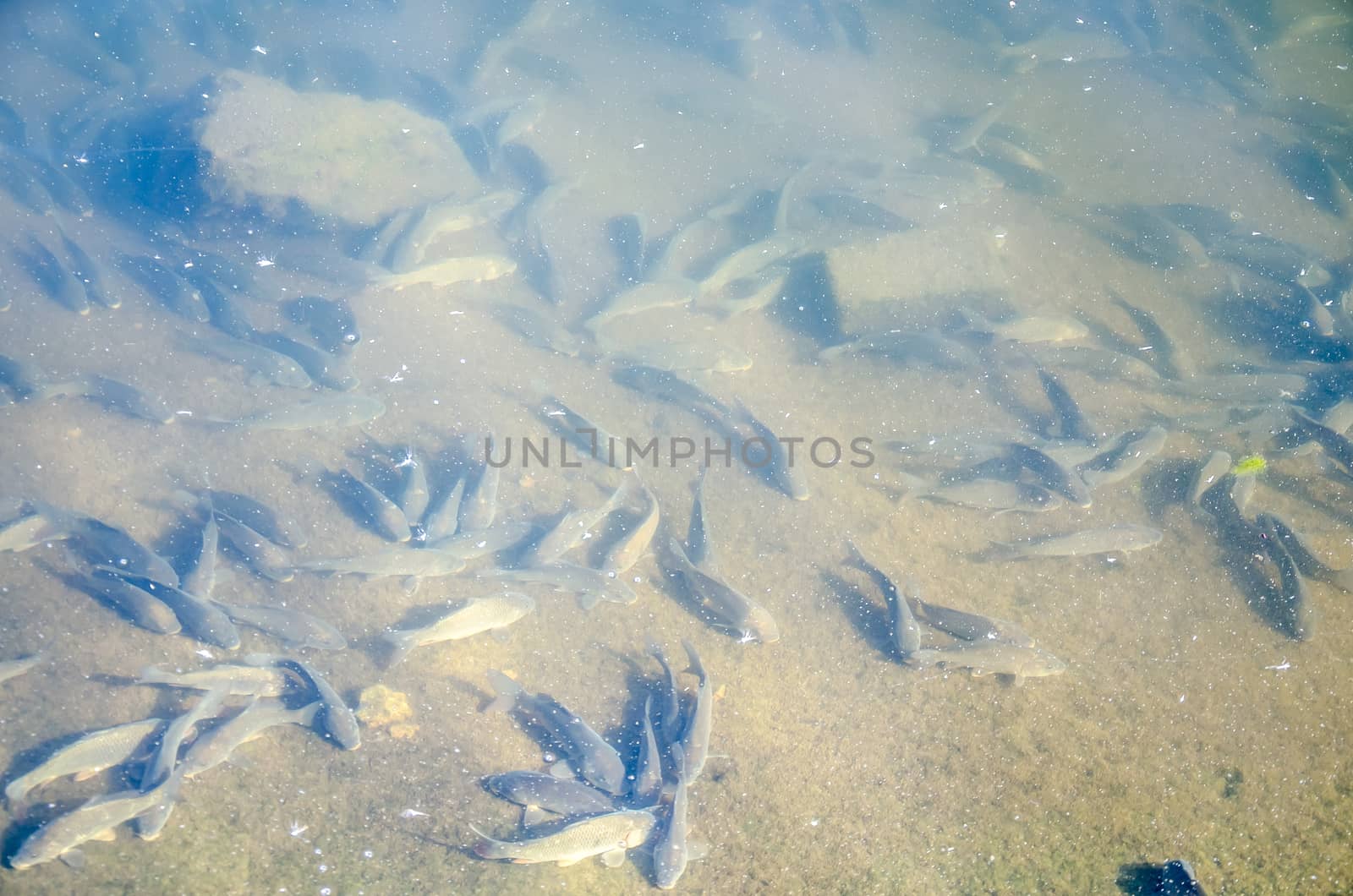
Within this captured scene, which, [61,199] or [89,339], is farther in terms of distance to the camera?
[61,199]

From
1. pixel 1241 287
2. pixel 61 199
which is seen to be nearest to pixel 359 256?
pixel 61 199

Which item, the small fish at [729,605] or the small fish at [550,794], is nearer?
the small fish at [550,794]

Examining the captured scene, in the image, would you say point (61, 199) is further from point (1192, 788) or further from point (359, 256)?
point (1192, 788)

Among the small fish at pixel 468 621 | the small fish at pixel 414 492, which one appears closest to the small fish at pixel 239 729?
the small fish at pixel 468 621

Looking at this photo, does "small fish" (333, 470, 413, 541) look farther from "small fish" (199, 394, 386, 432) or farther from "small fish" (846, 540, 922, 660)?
"small fish" (846, 540, 922, 660)

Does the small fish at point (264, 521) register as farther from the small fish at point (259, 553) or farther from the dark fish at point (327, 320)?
the dark fish at point (327, 320)

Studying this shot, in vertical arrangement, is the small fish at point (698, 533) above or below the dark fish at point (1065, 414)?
above
